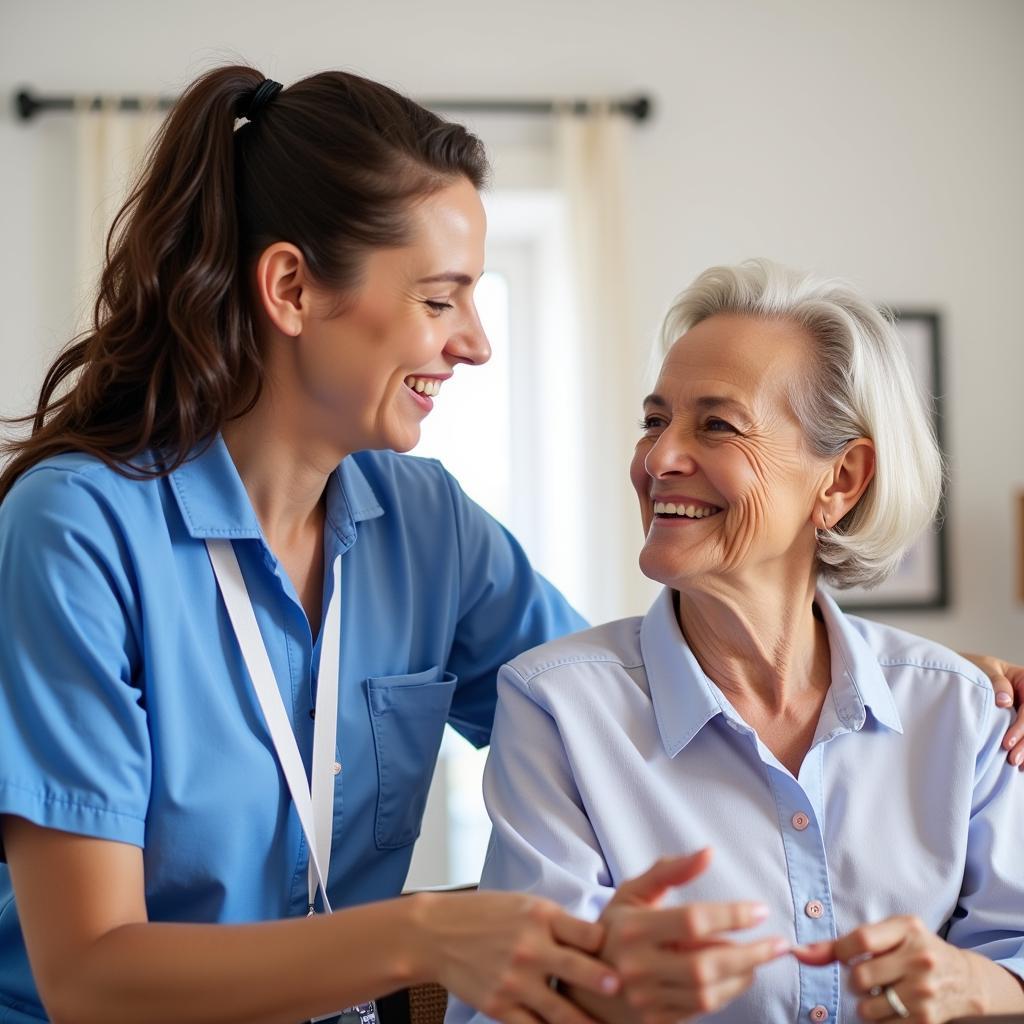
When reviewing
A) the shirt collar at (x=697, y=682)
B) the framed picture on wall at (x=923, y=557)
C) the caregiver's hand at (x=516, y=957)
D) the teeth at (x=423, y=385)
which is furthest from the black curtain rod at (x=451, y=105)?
the caregiver's hand at (x=516, y=957)

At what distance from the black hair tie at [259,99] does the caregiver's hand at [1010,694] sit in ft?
4.20

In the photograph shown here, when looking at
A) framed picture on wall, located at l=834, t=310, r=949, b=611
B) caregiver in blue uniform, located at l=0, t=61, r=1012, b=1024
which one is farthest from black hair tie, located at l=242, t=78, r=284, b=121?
framed picture on wall, located at l=834, t=310, r=949, b=611

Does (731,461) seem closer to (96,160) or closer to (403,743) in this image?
(403,743)

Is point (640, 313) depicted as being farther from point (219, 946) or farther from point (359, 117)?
point (219, 946)

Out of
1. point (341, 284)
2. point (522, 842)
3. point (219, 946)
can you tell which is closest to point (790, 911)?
point (522, 842)

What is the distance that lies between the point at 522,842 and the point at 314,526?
23.4 inches

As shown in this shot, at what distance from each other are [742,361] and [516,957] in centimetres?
87

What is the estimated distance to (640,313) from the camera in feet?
14.0

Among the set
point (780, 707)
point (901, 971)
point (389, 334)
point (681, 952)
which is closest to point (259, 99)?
point (389, 334)

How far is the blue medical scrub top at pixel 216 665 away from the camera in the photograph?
4.55 feet

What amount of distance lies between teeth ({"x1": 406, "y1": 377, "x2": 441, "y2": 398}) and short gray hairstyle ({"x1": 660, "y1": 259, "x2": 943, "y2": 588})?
398 millimetres

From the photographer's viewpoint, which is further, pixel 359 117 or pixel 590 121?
pixel 590 121

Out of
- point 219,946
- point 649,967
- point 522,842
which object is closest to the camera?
point 649,967

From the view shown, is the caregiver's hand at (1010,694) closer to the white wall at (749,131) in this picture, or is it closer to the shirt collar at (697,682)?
the shirt collar at (697,682)
